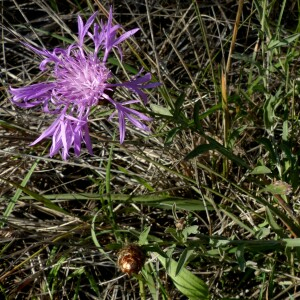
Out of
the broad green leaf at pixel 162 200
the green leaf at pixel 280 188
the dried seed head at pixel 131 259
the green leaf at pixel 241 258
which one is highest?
the green leaf at pixel 280 188

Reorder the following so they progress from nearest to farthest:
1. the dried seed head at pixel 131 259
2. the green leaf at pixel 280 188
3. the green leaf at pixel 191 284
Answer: the dried seed head at pixel 131 259, the green leaf at pixel 280 188, the green leaf at pixel 191 284

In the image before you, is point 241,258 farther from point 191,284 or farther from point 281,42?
point 281,42

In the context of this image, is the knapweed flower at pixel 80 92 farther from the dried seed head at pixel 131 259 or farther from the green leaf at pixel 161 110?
the dried seed head at pixel 131 259

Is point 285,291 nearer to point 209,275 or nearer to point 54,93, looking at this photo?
point 209,275

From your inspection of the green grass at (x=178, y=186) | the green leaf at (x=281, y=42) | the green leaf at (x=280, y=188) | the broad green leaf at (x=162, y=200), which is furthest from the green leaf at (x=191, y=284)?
the green leaf at (x=281, y=42)

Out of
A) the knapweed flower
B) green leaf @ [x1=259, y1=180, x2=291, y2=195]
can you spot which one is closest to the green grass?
green leaf @ [x1=259, y1=180, x2=291, y2=195]

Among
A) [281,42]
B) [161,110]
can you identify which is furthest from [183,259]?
A: [281,42]
